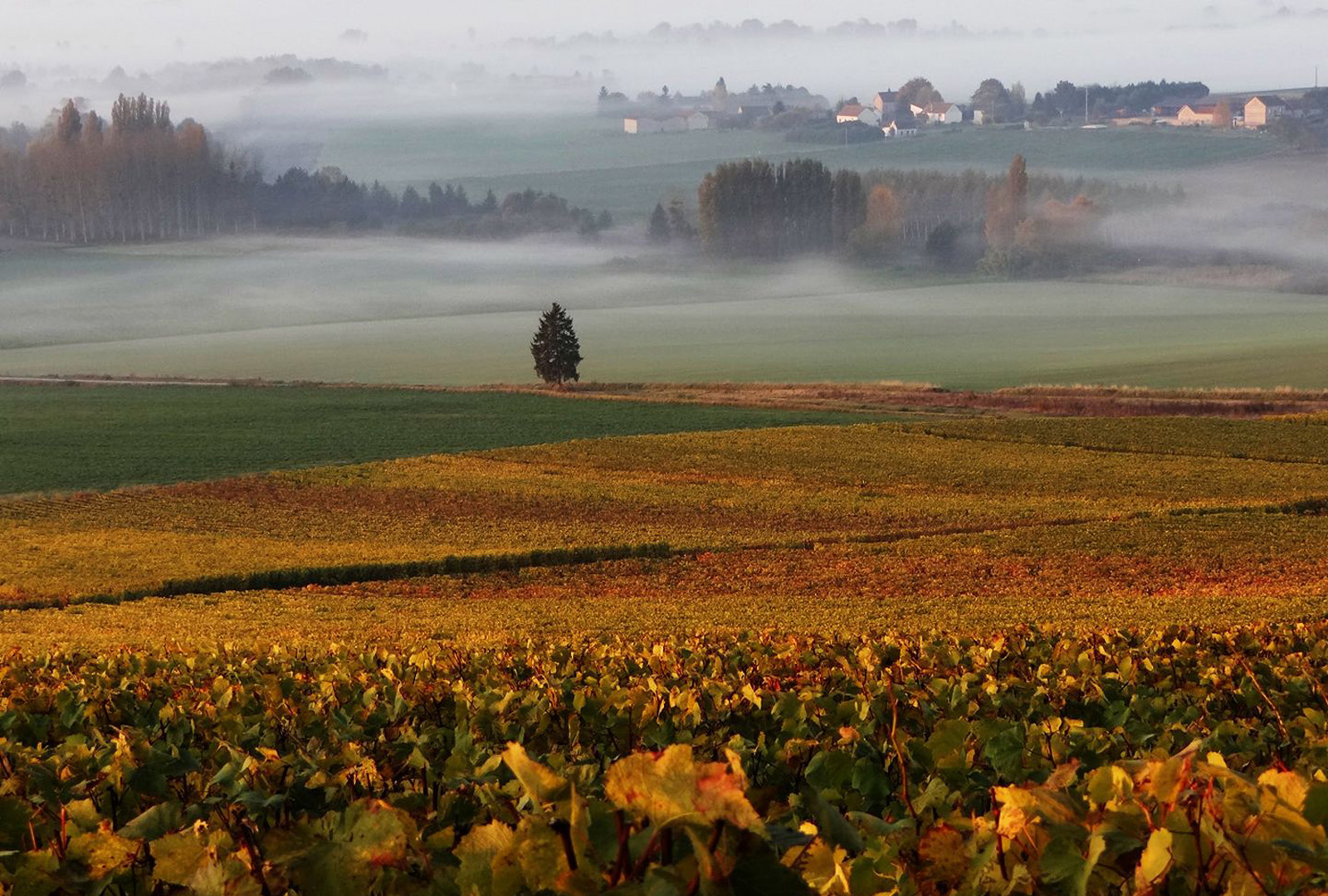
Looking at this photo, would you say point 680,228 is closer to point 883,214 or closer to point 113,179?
point 883,214

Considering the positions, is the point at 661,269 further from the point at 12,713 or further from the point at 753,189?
the point at 12,713

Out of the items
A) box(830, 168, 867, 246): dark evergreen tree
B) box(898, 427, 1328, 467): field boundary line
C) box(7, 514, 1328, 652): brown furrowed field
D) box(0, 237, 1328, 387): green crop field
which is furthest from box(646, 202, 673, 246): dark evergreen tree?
box(7, 514, 1328, 652): brown furrowed field

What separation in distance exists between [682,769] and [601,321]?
13950cm

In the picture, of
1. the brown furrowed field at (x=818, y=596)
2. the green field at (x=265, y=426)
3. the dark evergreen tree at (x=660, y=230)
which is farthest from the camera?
the dark evergreen tree at (x=660, y=230)

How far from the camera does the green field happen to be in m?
55.5

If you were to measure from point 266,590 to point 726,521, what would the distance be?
537 inches

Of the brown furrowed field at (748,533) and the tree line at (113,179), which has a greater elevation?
the tree line at (113,179)

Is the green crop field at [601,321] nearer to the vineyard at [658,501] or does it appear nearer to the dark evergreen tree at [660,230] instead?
the dark evergreen tree at [660,230]

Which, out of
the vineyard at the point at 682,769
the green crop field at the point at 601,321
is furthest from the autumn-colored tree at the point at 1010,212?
the vineyard at the point at 682,769

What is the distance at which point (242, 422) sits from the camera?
67.2 metres

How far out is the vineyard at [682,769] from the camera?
2.79 m

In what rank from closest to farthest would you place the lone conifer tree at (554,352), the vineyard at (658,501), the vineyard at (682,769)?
the vineyard at (682,769), the vineyard at (658,501), the lone conifer tree at (554,352)

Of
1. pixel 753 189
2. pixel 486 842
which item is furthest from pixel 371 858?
pixel 753 189

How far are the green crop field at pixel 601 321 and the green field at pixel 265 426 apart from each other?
1978 centimetres
